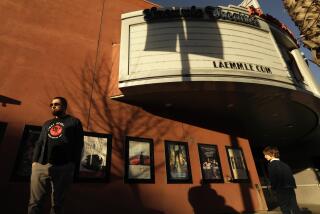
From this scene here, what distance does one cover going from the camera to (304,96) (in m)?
8.12

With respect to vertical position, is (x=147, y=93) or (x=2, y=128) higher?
(x=147, y=93)

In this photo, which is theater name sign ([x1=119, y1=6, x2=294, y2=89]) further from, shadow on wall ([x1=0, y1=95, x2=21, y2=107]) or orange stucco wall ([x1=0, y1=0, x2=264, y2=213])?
shadow on wall ([x1=0, y1=95, x2=21, y2=107])

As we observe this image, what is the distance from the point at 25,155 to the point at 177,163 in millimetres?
4500

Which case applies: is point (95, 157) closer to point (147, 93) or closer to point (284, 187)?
point (147, 93)

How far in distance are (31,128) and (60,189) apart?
3.29 metres

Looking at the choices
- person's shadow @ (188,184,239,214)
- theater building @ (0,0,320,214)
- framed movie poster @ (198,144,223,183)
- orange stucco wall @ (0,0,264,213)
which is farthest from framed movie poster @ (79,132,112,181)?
framed movie poster @ (198,144,223,183)

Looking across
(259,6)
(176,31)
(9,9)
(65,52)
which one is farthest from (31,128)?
(259,6)

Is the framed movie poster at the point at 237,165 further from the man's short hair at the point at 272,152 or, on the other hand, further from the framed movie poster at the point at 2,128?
the framed movie poster at the point at 2,128

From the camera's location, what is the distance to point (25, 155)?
19.0 feet

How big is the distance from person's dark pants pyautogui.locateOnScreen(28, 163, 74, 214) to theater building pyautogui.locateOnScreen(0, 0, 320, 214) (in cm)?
256

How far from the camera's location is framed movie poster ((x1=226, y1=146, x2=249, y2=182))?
8.97 metres

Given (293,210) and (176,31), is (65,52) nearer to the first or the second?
(176,31)

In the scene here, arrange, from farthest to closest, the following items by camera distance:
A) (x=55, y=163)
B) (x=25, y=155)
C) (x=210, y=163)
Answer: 1. (x=210, y=163)
2. (x=25, y=155)
3. (x=55, y=163)

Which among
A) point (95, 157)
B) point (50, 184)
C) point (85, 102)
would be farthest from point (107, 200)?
point (50, 184)
